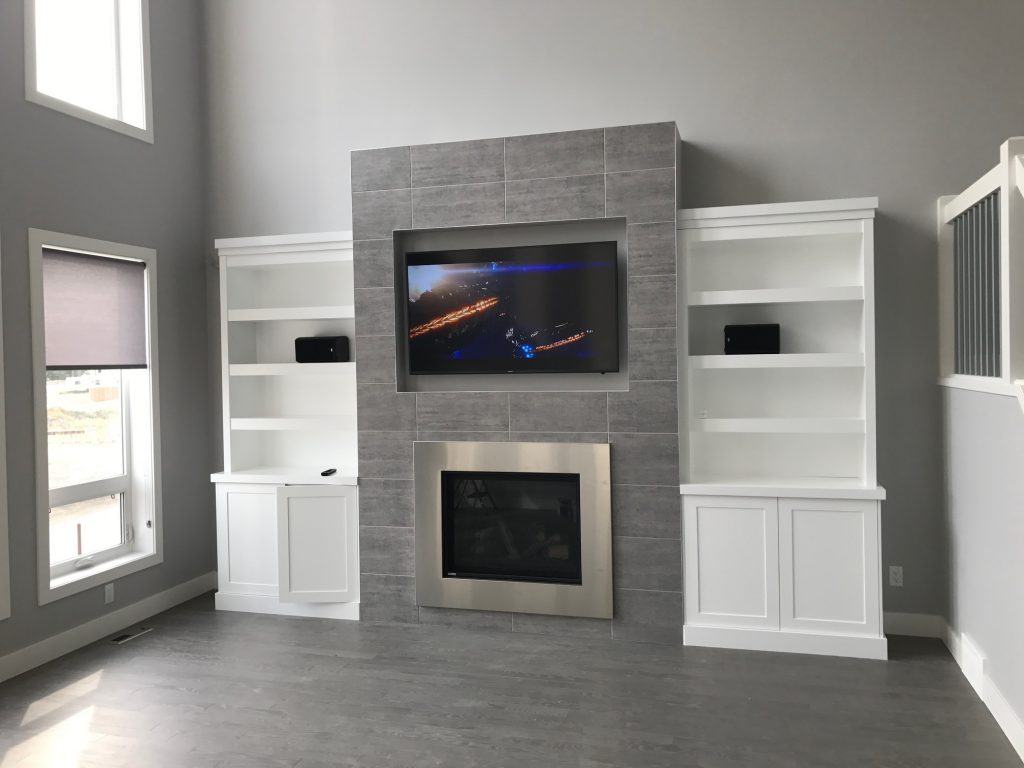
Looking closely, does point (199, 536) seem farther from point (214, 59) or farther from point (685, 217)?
point (685, 217)

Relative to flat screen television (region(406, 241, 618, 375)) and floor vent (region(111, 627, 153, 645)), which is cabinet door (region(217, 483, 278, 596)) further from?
flat screen television (region(406, 241, 618, 375))

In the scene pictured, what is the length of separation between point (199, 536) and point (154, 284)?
1.62 meters

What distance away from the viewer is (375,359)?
4.38 meters

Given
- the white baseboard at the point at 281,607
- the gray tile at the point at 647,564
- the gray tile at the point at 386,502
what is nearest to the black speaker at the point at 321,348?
the gray tile at the point at 386,502

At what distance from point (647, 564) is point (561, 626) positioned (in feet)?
1.88

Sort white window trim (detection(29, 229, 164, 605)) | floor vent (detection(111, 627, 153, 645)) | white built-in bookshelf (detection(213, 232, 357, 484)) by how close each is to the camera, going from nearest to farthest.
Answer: white window trim (detection(29, 229, 164, 605)), floor vent (detection(111, 627, 153, 645)), white built-in bookshelf (detection(213, 232, 357, 484))

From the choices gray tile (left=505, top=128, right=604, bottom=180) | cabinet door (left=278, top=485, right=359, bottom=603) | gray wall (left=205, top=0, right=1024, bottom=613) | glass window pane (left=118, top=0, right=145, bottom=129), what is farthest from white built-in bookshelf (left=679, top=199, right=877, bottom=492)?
glass window pane (left=118, top=0, right=145, bottom=129)

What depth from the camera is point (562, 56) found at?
4.46 meters

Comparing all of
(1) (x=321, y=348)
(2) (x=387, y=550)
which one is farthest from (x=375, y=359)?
(2) (x=387, y=550)

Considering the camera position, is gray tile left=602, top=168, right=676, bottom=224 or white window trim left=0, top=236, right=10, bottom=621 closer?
white window trim left=0, top=236, right=10, bottom=621

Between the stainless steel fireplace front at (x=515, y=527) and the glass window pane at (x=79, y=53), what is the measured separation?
2675 millimetres

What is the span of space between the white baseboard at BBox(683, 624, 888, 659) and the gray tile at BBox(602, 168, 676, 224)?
2094 mm

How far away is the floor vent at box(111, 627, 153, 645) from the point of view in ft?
13.6

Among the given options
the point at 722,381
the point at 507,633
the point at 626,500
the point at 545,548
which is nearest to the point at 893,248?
the point at 722,381
